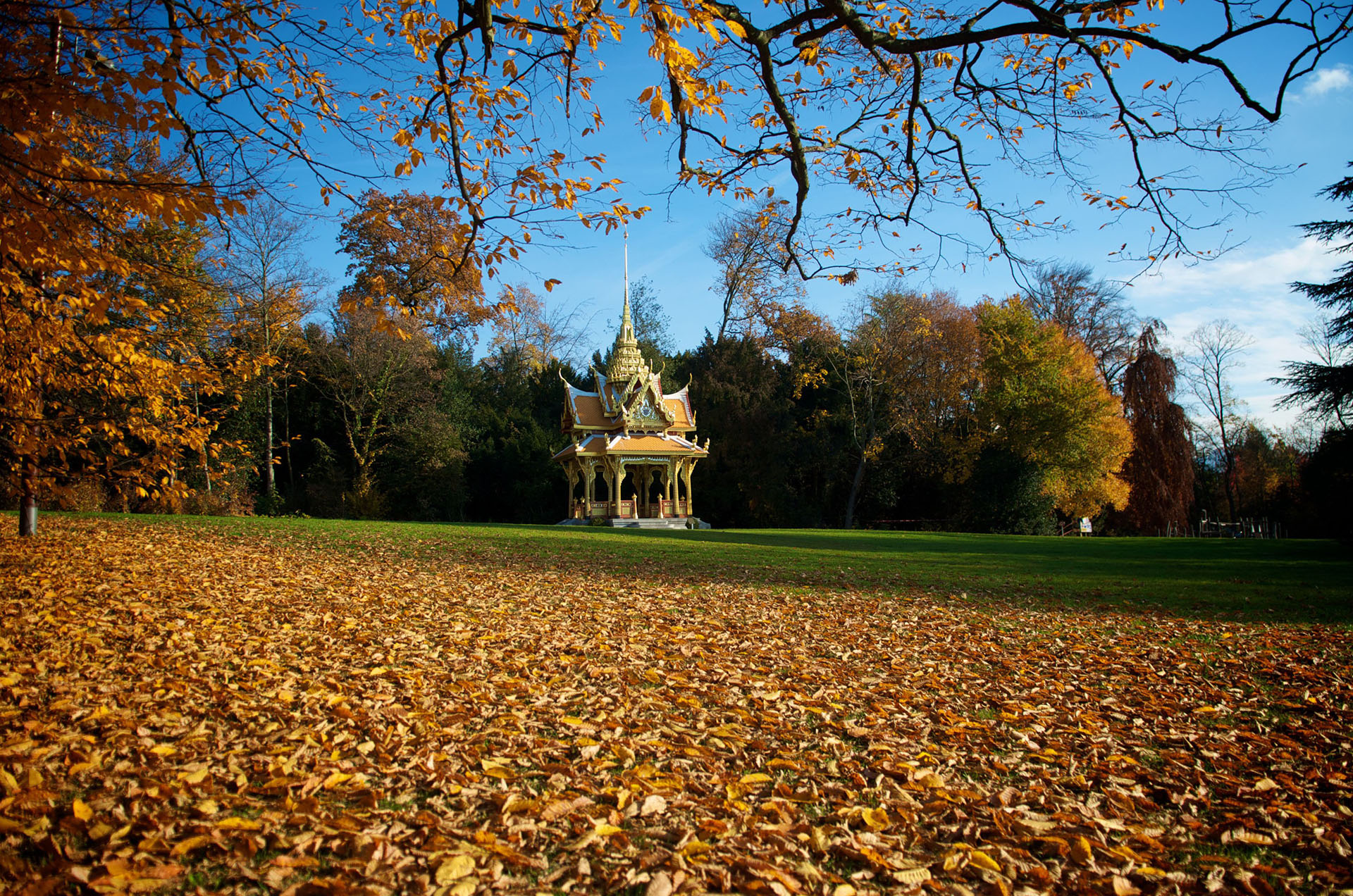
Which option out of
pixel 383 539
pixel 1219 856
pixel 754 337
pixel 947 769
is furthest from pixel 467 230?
pixel 754 337

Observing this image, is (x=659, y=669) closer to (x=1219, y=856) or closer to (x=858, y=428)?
(x=1219, y=856)

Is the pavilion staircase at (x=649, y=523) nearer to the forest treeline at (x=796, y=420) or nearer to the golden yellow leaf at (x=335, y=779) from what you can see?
the forest treeline at (x=796, y=420)

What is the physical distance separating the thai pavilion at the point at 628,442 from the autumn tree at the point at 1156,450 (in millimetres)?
20975

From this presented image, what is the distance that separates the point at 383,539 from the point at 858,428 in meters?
23.5

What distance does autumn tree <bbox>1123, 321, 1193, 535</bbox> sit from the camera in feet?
106

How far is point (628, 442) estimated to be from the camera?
25375 mm

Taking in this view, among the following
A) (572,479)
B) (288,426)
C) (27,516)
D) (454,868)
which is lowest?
(454,868)

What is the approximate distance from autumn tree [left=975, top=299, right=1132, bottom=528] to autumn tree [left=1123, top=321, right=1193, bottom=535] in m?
5.17

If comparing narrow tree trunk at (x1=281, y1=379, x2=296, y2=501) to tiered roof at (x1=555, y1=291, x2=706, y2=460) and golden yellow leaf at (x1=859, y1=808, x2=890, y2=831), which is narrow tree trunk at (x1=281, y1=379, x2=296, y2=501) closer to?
tiered roof at (x1=555, y1=291, x2=706, y2=460)

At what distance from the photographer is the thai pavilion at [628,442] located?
2538 cm

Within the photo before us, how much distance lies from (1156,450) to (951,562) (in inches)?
1026

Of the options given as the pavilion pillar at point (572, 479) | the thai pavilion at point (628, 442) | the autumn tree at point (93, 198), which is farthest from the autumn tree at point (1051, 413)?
the autumn tree at point (93, 198)

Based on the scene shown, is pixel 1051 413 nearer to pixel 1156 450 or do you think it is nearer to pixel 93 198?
pixel 1156 450

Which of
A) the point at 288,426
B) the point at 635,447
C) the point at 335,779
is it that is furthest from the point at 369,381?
the point at 335,779
